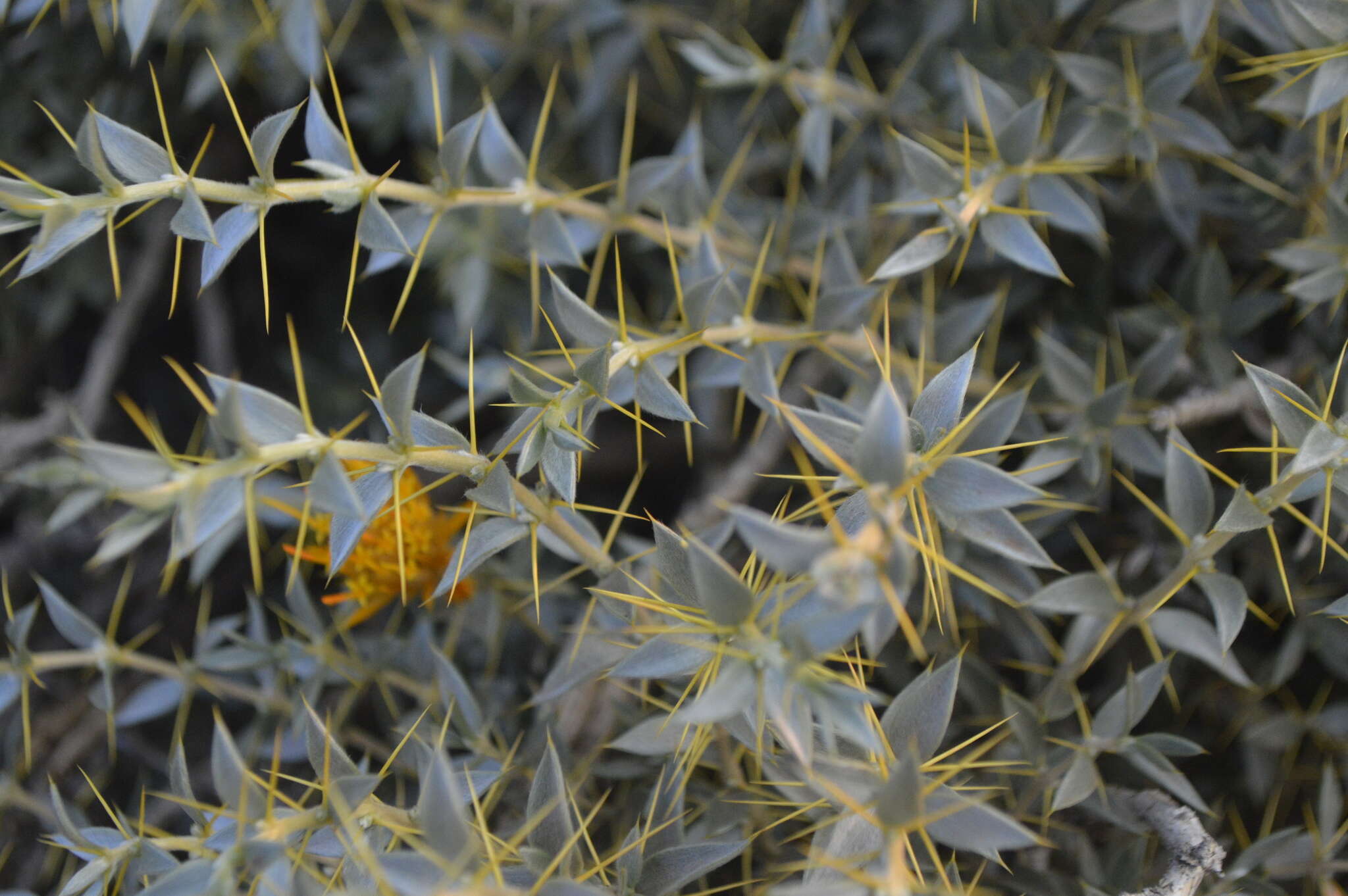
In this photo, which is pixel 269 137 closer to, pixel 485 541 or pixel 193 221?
pixel 193 221

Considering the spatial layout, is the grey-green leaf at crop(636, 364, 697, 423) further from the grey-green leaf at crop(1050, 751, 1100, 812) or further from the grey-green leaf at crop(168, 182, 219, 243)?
the grey-green leaf at crop(1050, 751, 1100, 812)

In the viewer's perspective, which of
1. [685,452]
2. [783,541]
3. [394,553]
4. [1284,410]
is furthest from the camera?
[685,452]

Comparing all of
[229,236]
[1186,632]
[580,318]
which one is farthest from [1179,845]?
[229,236]

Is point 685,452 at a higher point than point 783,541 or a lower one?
lower

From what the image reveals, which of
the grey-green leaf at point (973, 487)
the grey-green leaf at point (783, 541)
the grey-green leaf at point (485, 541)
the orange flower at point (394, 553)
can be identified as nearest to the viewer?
the grey-green leaf at point (783, 541)

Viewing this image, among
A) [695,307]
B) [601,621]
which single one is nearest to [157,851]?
[601,621]

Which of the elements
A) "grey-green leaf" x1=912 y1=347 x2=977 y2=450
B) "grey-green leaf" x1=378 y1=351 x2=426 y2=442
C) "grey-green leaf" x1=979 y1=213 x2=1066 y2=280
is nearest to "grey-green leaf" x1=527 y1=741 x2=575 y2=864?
"grey-green leaf" x1=378 y1=351 x2=426 y2=442

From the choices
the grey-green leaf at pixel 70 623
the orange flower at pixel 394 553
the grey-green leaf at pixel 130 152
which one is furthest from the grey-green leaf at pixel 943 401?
the grey-green leaf at pixel 70 623

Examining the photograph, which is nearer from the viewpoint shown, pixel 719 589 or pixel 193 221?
pixel 719 589

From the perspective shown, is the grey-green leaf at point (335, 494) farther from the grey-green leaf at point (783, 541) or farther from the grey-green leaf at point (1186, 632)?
the grey-green leaf at point (1186, 632)
